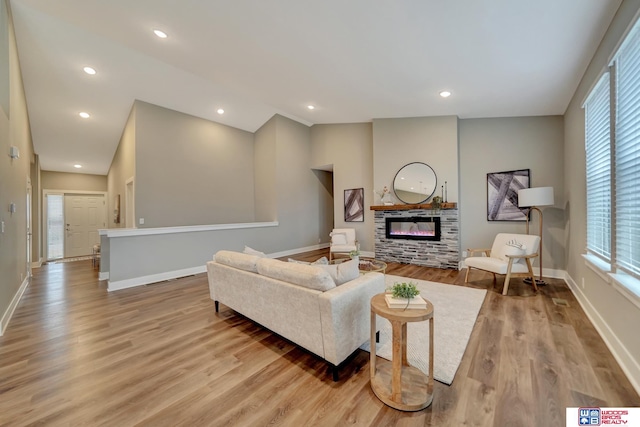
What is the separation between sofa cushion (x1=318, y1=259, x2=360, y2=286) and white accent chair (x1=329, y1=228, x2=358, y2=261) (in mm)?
3264

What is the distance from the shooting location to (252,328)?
2.64 m

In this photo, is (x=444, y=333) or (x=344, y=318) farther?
(x=444, y=333)

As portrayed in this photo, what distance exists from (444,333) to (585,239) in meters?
2.26

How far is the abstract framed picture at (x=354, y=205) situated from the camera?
6527mm

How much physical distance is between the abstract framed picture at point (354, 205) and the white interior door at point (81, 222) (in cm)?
816

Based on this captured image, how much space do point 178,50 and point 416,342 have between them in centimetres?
472

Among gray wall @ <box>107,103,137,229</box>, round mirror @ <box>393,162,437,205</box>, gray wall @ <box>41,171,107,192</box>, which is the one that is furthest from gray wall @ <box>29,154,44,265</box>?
round mirror @ <box>393,162,437,205</box>

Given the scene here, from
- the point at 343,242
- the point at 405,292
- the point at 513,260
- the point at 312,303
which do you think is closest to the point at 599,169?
the point at 513,260

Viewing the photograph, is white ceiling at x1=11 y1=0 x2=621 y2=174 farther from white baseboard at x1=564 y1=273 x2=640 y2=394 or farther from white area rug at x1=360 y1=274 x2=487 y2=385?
white area rug at x1=360 y1=274 x2=487 y2=385

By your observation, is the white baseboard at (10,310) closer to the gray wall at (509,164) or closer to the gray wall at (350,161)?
the gray wall at (350,161)

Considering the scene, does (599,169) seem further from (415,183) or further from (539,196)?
(415,183)

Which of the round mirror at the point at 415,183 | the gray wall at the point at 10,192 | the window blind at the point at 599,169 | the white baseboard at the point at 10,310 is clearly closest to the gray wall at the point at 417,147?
the round mirror at the point at 415,183

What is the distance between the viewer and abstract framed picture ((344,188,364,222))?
6527 mm

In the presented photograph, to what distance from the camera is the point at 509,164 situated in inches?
183
